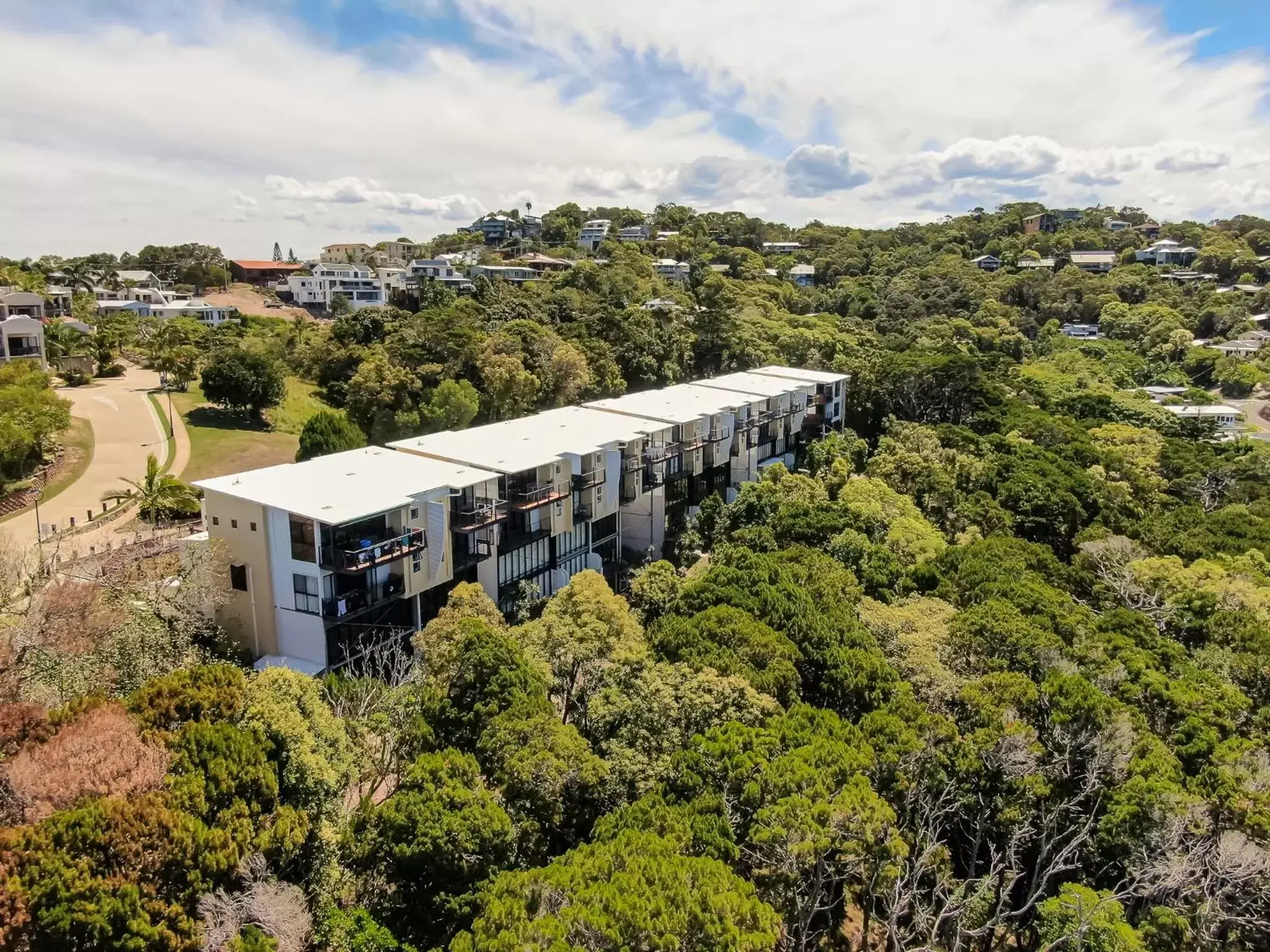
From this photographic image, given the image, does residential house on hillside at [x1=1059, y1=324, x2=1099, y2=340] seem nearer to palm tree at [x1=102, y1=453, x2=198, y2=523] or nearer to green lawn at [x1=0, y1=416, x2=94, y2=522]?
palm tree at [x1=102, y1=453, x2=198, y2=523]

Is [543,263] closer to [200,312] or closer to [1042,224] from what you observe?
[200,312]

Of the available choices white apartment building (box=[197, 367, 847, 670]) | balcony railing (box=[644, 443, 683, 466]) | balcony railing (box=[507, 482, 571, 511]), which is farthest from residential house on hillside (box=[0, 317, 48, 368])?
balcony railing (box=[644, 443, 683, 466])

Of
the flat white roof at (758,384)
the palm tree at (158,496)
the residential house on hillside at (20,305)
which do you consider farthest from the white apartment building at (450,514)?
the residential house on hillside at (20,305)

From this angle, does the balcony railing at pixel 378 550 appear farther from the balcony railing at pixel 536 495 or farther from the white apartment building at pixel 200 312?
the white apartment building at pixel 200 312

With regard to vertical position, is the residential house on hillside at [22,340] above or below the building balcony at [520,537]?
above

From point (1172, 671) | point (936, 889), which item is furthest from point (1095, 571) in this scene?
point (936, 889)

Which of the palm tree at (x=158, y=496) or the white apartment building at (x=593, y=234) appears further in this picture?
the white apartment building at (x=593, y=234)

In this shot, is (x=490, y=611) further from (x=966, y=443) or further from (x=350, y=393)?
(x=966, y=443)
